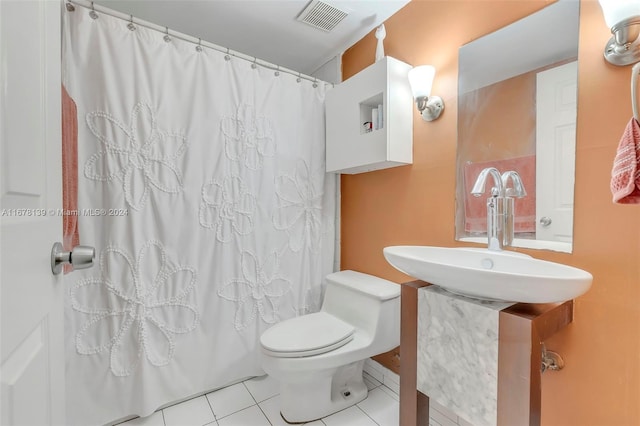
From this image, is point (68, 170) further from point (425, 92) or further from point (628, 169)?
point (628, 169)

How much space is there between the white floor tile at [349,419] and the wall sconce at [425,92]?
5.10 ft

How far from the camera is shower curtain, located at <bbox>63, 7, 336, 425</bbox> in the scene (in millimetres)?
1326

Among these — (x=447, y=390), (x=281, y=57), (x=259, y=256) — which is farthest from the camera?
(x=281, y=57)

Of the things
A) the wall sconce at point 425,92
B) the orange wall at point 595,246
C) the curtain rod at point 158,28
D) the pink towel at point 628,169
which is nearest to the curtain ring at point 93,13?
the curtain rod at point 158,28

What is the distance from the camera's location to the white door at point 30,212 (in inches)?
15.9

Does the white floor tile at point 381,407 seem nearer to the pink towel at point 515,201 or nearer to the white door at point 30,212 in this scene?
the pink towel at point 515,201

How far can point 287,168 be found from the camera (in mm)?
1852

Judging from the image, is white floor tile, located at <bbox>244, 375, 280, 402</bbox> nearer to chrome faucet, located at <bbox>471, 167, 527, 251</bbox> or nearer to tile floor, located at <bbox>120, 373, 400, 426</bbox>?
tile floor, located at <bbox>120, 373, 400, 426</bbox>

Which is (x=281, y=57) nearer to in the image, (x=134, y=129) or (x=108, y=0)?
(x=108, y=0)

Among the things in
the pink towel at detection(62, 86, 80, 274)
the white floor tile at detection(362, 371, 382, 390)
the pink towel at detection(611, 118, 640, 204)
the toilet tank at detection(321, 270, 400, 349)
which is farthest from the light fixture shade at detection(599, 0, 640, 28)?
the white floor tile at detection(362, 371, 382, 390)

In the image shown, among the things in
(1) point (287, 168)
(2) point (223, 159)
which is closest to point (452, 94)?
(1) point (287, 168)

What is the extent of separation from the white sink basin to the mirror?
19cm

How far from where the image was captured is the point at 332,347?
1.37 meters

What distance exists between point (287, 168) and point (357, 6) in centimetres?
99
